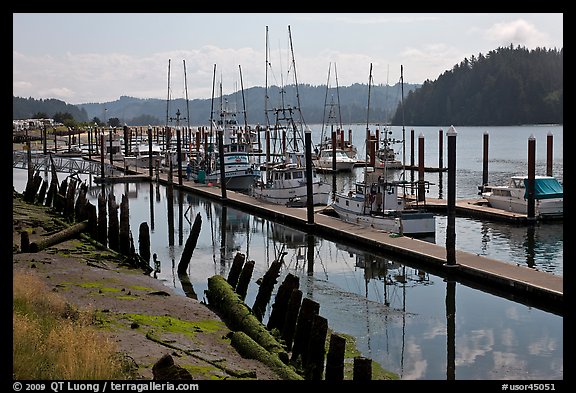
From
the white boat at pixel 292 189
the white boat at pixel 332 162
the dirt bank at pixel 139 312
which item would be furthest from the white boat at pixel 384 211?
the white boat at pixel 332 162

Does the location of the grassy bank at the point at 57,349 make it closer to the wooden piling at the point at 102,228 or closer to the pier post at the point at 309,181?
the wooden piling at the point at 102,228

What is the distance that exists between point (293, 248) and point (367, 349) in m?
16.6

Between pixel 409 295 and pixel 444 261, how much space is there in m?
2.40

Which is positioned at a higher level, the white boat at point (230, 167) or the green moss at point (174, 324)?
the white boat at point (230, 167)

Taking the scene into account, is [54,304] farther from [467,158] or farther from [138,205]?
[467,158]

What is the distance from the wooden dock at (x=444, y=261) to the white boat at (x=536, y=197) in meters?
1.19

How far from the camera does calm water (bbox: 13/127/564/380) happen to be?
1966 centimetres

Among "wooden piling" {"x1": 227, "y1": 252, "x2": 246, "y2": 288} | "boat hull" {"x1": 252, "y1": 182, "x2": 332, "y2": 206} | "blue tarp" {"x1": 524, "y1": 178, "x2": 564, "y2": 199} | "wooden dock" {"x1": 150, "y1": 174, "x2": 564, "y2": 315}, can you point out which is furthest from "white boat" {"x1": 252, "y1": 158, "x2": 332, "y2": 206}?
"wooden piling" {"x1": 227, "y1": 252, "x2": 246, "y2": 288}

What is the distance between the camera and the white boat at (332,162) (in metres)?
85.4

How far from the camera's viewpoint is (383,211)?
3756 cm
